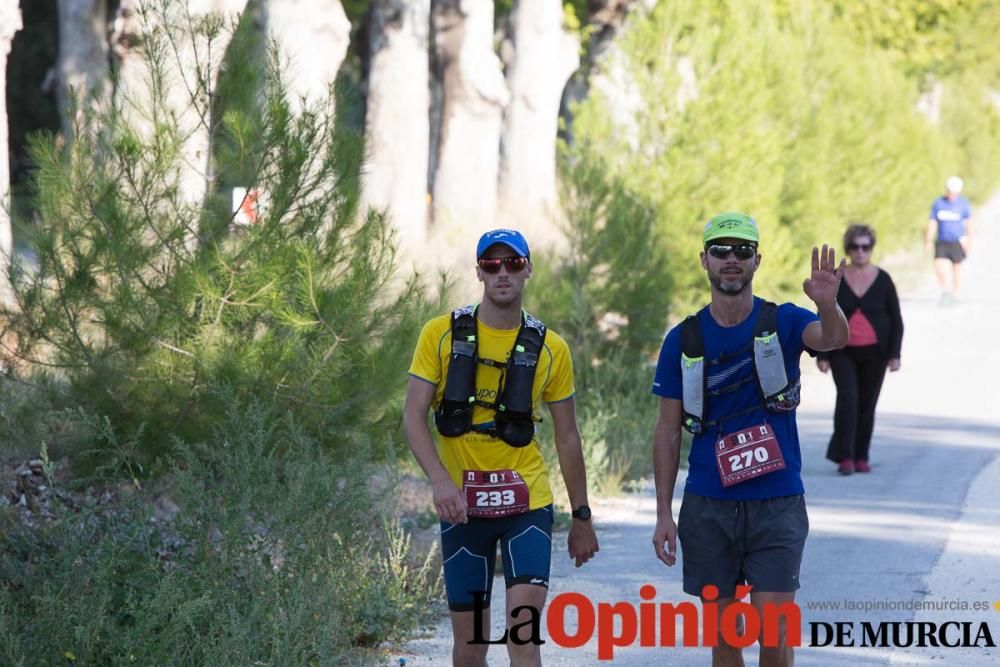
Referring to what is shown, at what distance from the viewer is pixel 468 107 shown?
22297 mm

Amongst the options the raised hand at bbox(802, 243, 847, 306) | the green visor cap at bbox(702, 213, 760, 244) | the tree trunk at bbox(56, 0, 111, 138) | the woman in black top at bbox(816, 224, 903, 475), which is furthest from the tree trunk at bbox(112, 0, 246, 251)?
the tree trunk at bbox(56, 0, 111, 138)

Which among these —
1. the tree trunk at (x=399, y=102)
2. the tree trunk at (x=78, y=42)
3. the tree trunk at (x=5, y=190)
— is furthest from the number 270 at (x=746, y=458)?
the tree trunk at (x=78, y=42)

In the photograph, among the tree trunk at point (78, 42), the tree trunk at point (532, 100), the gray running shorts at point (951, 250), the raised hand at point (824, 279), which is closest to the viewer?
the raised hand at point (824, 279)

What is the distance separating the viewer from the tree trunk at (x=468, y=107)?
71.6 feet

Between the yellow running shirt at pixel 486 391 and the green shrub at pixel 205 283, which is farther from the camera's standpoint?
the green shrub at pixel 205 283

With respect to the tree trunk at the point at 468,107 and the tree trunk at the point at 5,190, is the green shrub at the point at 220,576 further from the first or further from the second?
the tree trunk at the point at 468,107

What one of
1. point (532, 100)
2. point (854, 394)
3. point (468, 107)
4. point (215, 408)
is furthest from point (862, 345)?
point (532, 100)

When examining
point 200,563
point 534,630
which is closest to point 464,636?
point 534,630

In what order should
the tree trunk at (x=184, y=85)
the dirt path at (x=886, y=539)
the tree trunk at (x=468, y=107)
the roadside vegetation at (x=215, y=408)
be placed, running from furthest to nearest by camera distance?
the tree trunk at (x=468, y=107) → the tree trunk at (x=184, y=85) → the dirt path at (x=886, y=539) → the roadside vegetation at (x=215, y=408)

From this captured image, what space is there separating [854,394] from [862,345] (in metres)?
0.34

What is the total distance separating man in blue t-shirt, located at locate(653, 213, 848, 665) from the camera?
6008 mm

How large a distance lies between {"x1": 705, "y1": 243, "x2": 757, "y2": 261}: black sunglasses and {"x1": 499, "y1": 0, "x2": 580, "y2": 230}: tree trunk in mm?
17899

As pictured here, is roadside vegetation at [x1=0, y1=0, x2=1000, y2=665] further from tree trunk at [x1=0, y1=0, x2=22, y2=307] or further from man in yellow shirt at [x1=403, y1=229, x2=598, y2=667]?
man in yellow shirt at [x1=403, y1=229, x2=598, y2=667]

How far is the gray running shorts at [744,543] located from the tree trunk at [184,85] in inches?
149
